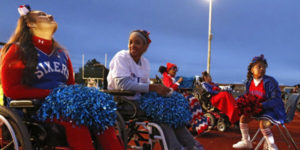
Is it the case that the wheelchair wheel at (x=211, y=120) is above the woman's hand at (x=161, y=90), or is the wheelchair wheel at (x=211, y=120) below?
below

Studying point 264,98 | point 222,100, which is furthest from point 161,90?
point 222,100

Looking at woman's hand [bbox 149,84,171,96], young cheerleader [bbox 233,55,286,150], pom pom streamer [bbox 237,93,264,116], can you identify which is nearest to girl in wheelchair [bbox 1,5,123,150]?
woman's hand [bbox 149,84,171,96]

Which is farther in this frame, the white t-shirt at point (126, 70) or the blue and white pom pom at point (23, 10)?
the white t-shirt at point (126, 70)

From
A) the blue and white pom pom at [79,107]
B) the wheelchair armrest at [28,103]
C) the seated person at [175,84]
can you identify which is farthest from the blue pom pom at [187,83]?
the wheelchair armrest at [28,103]

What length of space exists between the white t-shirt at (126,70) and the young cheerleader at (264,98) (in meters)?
1.91

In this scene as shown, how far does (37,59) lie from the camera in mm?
2295

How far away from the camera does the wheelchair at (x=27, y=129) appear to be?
1952mm

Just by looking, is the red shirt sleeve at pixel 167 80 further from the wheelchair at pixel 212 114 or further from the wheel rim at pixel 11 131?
the wheel rim at pixel 11 131

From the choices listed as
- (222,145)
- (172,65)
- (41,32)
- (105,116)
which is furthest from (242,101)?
(172,65)

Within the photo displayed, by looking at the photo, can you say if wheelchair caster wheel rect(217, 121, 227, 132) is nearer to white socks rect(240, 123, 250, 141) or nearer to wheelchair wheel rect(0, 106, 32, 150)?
white socks rect(240, 123, 250, 141)

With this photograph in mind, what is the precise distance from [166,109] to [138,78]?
512 mm

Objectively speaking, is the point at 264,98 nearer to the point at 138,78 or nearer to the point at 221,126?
the point at 138,78

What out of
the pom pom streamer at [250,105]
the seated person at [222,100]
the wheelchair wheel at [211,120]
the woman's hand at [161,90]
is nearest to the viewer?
the woman's hand at [161,90]

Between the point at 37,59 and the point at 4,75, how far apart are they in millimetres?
272
